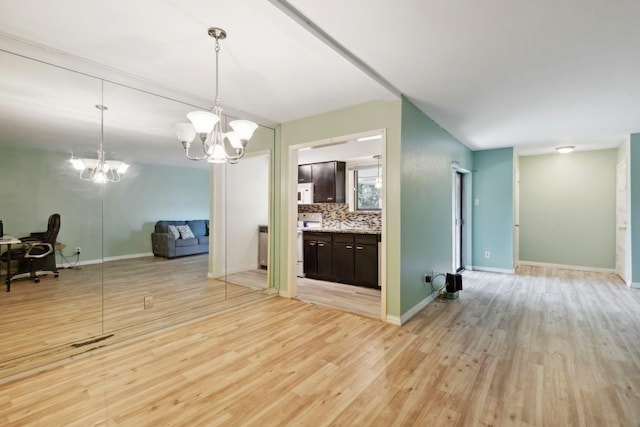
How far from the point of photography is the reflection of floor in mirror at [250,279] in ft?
14.8

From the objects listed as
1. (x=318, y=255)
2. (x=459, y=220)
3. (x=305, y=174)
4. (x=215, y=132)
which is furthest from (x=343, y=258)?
(x=215, y=132)

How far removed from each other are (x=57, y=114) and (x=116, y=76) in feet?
2.00

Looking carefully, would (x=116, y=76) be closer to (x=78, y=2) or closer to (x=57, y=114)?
(x=57, y=114)

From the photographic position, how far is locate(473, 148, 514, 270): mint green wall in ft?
19.5

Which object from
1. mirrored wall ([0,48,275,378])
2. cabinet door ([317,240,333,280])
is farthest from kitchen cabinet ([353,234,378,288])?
mirrored wall ([0,48,275,378])

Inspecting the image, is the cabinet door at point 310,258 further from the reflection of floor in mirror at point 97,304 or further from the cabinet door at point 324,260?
the reflection of floor in mirror at point 97,304

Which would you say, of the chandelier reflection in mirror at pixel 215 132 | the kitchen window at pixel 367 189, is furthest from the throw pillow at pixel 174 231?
the kitchen window at pixel 367 189

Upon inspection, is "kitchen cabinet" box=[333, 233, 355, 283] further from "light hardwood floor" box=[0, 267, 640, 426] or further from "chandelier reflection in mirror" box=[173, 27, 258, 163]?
"chandelier reflection in mirror" box=[173, 27, 258, 163]

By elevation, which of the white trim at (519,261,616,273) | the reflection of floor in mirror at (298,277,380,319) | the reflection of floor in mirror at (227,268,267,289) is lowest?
the reflection of floor in mirror at (298,277,380,319)

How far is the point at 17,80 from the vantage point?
2.43m

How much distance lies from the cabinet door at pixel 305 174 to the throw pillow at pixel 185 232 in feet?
8.49

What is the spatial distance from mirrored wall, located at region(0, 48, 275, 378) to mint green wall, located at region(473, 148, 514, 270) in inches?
194

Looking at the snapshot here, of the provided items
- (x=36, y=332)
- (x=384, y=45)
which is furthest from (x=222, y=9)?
(x=36, y=332)

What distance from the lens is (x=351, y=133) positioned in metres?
3.61
